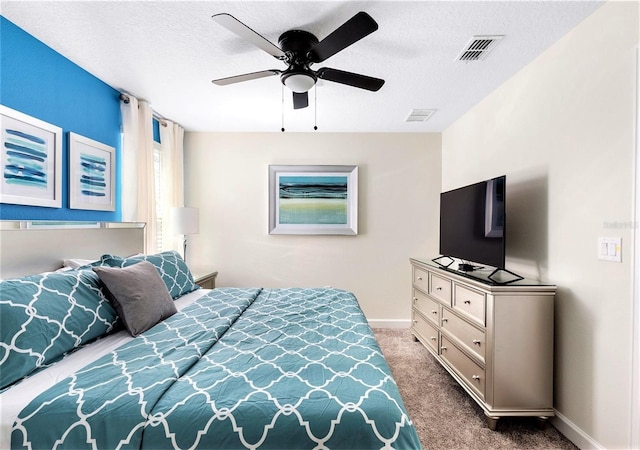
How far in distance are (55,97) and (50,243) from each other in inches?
43.4

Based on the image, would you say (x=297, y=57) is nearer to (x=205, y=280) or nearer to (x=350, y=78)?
(x=350, y=78)

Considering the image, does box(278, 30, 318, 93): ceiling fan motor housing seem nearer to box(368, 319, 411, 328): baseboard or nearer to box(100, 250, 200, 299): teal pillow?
box(100, 250, 200, 299): teal pillow

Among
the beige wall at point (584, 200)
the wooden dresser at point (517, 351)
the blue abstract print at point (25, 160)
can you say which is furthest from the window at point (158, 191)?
the beige wall at point (584, 200)

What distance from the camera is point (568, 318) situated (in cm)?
183

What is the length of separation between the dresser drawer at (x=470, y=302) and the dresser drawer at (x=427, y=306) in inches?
14.4

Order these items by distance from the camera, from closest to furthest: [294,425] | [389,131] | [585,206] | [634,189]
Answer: [294,425], [634,189], [585,206], [389,131]

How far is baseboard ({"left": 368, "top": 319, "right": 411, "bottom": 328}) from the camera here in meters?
3.76

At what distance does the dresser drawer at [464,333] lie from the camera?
200 centimetres

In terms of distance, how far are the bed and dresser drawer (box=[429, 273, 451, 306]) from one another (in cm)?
108

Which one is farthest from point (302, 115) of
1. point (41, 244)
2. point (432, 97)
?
point (41, 244)

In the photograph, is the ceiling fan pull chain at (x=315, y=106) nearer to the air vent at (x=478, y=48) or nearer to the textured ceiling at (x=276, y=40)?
the textured ceiling at (x=276, y=40)

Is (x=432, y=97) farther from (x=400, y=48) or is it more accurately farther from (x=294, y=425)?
(x=294, y=425)

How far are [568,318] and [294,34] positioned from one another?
8.29 ft

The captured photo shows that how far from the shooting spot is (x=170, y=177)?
3.41 meters
